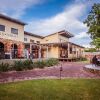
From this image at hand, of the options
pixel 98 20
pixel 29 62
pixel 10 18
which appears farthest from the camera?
pixel 10 18

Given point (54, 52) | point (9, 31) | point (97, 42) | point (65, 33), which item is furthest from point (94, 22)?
point (65, 33)

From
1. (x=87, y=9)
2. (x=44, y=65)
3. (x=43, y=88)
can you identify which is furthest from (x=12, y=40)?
(x=43, y=88)

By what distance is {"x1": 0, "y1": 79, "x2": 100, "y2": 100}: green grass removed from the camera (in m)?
9.27

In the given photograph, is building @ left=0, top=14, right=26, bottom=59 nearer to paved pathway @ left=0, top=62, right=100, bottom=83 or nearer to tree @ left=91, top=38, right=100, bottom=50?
paved pathway @ left=0, top=62, right=100, bottom=83

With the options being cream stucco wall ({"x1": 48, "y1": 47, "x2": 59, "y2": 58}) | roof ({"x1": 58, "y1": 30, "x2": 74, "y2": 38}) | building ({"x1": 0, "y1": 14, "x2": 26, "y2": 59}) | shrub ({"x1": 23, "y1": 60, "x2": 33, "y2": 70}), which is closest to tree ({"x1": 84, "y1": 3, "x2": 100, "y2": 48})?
shrub ({"x1": 23, "y1": 60, "x2": 33, "y2": 70})

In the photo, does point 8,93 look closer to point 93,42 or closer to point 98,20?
point 93,42

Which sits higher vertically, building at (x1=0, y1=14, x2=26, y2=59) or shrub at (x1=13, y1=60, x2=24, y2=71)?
building at (x1=0, y1=14, x2=26, y2=59)

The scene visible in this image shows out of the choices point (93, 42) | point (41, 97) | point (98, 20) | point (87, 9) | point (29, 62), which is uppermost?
point (87, 9)

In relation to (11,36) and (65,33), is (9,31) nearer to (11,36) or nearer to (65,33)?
(11,36)

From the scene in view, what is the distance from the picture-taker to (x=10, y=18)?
102ft

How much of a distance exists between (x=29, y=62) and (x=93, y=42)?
8321mm

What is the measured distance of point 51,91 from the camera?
1032 cm

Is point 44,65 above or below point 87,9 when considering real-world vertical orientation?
below

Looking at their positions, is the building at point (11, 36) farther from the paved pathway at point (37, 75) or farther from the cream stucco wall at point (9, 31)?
the paved pathway at point (37, 75)
